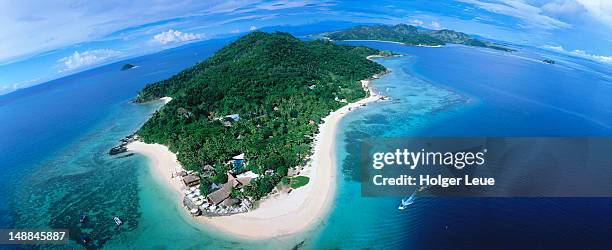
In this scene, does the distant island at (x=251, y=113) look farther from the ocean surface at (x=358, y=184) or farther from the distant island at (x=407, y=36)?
the distant island at (x=407, y=36)

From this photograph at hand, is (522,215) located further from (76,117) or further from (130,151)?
(76,117)

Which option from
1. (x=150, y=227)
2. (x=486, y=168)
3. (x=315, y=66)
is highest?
(x=315, y=66)

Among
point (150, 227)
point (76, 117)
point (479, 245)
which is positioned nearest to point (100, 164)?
point (150, 227)

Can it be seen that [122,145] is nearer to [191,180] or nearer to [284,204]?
[191,180]

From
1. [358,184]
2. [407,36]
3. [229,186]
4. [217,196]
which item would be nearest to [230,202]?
[217,196]

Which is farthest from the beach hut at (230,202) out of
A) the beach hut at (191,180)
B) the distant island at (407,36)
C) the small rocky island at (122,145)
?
the distant island at (407,36)

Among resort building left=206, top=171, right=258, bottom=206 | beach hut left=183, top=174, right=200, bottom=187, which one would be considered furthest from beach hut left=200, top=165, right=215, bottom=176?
resort building left=206, top=171, right=258, bottom=206

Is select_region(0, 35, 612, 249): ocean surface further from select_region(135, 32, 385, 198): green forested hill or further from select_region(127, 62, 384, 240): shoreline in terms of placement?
select_region(135, 32, 385, 198): green forested hill
